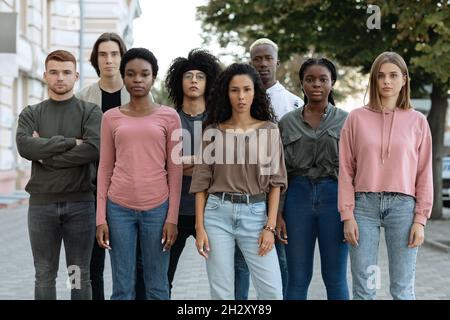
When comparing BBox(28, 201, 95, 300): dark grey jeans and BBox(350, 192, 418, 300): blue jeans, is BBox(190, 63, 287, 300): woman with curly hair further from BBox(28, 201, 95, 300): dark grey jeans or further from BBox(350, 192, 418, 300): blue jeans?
BBox(28, 201, 95, 300): dark grey jeans

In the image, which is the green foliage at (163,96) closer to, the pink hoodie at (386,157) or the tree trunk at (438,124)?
the pink hoodie at (386,157)

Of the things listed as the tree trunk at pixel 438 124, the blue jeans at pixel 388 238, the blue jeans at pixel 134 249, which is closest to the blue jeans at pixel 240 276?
the blue jeans at pixel 134 249

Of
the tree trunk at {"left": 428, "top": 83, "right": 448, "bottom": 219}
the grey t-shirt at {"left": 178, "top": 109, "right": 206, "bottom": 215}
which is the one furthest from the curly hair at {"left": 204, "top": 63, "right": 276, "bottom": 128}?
the tree trunk at {"left": 428, "top": 83, "right": 448, "bottom": 219}

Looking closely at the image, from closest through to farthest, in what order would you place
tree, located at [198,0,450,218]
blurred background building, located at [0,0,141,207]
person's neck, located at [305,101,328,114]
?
person's neck, located at [305,101,328,114], tree, located at [198,0,450,218], blurred background building, located at [0,0,141,207]

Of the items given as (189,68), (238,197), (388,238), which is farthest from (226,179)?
(189,68)

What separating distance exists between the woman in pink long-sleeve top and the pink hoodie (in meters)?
1.03

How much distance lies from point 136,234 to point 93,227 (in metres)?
0.43

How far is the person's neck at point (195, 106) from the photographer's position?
5586 millimetres

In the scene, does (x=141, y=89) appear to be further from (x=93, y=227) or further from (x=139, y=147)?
(x=93, y=227)

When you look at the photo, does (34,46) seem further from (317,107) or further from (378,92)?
(378,92)

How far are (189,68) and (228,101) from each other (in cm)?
74

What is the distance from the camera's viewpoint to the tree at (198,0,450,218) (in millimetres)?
14359

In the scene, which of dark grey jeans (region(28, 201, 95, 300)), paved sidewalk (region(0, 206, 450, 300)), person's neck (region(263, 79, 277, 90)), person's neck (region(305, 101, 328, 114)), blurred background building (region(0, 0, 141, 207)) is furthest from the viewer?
blurred background building (region(0, 0, 141, 207))

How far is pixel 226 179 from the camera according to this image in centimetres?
482
